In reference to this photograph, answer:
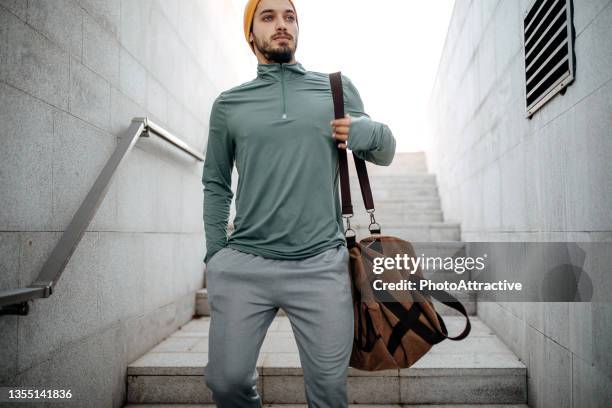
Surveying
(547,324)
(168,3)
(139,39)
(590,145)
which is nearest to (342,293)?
(590,145)

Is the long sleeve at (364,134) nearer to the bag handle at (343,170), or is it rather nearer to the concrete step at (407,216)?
the bag handle at (343,170)

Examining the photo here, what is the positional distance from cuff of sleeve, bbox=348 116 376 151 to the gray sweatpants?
1.25 ft

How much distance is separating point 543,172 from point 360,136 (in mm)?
1287

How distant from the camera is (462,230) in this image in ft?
14.6

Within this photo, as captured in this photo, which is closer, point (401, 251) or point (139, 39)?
point (401, 251)

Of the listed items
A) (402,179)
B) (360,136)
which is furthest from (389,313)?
(402,179)

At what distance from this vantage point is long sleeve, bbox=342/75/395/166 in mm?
1441

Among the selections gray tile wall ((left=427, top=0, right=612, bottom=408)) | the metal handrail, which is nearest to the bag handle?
gray tile wall ((left=427, top=0, right=612, bottom=408))

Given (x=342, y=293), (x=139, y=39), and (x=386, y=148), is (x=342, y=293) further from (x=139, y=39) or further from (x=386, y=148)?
(x=139, y=39)

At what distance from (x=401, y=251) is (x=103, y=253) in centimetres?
161

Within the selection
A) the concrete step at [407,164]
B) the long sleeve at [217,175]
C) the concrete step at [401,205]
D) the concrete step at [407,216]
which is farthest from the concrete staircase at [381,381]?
the concrete step at [407,164]

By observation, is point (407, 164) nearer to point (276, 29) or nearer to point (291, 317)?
point (276, 29)

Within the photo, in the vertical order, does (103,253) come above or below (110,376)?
above

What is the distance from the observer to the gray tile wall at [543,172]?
162 centimetres
